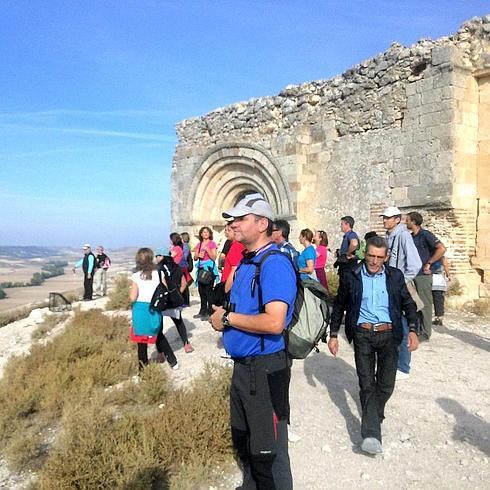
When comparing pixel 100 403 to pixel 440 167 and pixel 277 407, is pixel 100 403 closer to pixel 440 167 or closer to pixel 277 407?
pixel 277 407

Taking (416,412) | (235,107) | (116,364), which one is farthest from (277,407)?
(235,107)

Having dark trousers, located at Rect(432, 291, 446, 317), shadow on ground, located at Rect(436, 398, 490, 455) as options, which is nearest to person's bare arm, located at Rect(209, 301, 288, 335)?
shadow on ground, located at Rect(436, 398, 490, 455)

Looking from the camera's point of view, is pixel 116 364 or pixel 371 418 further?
pixel 116 364

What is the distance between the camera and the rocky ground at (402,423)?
3.30 meters

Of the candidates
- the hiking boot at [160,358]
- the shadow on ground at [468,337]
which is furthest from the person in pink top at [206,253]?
the shadow on ground at [468,337]

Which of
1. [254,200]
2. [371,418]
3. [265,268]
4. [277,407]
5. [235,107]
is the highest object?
[235,107]

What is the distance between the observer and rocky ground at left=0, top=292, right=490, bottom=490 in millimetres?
3297

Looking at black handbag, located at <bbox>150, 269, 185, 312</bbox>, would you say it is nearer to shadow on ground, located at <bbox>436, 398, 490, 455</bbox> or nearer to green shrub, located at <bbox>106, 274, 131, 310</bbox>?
shadow on ground, located at <bbox>436, 398, 490, 455</bbox>

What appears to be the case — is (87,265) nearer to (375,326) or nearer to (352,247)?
(352,247)

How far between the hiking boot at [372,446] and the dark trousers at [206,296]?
15.5 feet

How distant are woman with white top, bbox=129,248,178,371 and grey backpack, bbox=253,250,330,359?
2.88 m

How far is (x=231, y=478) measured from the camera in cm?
343

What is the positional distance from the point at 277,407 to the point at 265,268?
760 mm

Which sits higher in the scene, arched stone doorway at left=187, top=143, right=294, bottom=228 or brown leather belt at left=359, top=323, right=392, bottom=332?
arched stone doorway at left=187, top=143, right=294, bottom=228
